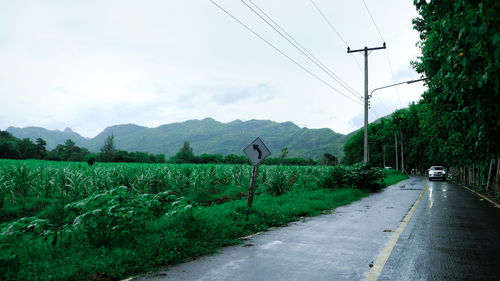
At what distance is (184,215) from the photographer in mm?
7422

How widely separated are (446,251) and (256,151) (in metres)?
5.62

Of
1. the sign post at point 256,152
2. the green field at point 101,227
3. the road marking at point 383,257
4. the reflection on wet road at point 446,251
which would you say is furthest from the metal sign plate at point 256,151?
the reflection on wet road at point 446,251

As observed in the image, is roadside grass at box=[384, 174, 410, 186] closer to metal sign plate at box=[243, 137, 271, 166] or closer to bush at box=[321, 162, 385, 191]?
bush at box=[321, 162, 385, 191]

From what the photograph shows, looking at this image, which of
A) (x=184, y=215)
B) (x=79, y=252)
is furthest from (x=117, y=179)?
(x=79, y=252)

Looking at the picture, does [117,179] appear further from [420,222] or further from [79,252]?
[420,222]

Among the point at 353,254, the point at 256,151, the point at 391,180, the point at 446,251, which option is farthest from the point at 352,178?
the point at 391,180

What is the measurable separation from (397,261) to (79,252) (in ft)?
16.8

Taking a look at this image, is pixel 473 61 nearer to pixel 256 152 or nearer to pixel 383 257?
pixel 383 257

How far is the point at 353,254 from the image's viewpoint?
5984 mm

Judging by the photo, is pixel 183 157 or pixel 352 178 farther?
pixel 183 157

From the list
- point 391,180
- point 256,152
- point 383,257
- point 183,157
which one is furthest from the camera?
point 183,157

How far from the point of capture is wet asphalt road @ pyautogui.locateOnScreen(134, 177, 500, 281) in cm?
487

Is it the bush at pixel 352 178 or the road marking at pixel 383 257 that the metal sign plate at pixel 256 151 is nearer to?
the road marking at pixel 383 257

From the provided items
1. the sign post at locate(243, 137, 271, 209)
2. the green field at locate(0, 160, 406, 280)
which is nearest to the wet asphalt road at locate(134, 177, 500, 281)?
the green field at locate(0, 160, 406, 280)
